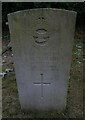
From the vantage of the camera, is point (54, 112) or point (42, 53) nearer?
point (42, 53)

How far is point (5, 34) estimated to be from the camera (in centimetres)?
857

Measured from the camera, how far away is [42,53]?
163 inches

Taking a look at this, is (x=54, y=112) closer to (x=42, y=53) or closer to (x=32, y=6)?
(x=42, y=53)

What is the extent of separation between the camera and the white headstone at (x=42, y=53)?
3.91m

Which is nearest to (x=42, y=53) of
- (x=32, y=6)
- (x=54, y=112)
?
(x=54, y=112)

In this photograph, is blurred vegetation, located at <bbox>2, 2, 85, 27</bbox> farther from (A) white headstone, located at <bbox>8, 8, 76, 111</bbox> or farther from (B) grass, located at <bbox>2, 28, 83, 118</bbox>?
(A) white headstone, located at <bbox>8, 8, 76, 111</bbox>

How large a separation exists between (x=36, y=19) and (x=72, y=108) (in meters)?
1.69

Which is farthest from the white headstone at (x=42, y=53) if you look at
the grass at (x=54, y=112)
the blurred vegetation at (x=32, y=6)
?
the blurred vegetation at (x=32, y=6)

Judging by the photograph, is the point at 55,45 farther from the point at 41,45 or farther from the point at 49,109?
the point at 49,109

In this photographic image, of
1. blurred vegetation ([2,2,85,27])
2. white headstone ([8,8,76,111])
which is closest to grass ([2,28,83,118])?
white headstone ([8,8,76,111])

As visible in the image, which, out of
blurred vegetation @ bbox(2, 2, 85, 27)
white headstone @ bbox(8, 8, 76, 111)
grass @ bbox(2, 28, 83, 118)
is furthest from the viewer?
blurred vegetation @ bbox(2, 2, 85, 27)

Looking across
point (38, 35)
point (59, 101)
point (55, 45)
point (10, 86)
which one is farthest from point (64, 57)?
point (10, 86)

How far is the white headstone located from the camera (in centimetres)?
391

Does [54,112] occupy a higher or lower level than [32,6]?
lower
